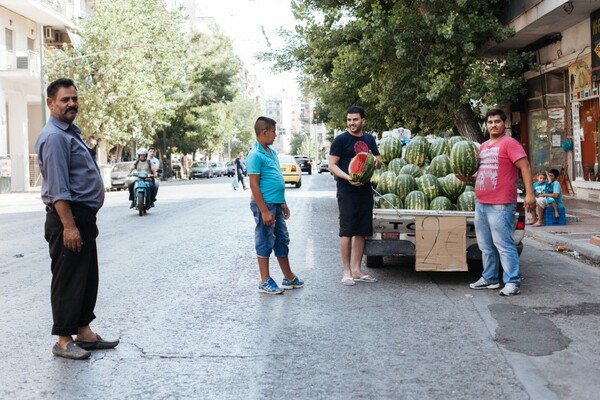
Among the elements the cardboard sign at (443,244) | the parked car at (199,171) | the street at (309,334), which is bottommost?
the street at (309,334)

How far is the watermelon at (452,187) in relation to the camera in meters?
8.59

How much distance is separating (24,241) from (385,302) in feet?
27.0

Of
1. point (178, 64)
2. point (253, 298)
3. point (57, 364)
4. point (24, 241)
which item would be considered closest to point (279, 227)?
point (253, 298)

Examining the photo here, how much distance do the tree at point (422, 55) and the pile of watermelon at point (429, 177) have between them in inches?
331

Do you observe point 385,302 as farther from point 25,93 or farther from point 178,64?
point 178,64

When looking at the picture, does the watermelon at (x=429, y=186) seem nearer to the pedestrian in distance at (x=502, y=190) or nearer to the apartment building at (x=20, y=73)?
the pedestrian in distance at (x=502, y=190)

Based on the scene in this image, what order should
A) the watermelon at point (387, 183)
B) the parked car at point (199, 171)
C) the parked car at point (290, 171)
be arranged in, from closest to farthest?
the watermelon at point (387, 183), the parked car at point (290, 171), the parked car at point (199, 171)

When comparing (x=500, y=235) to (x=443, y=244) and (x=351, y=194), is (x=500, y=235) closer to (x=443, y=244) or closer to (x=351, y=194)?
(x=443, y=244)

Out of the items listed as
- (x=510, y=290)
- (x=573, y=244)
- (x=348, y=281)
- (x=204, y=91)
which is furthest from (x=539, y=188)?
(x=204, y=91)

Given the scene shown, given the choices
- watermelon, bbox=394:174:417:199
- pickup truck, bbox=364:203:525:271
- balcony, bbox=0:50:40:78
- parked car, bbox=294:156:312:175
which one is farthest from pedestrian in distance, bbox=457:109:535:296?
parked car, bbox=294:156:312:175

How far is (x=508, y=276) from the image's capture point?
740 cm

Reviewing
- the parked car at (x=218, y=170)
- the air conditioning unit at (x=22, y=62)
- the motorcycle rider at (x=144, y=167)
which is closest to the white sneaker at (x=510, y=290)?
the motorcycle rider at (x=144, y=167)

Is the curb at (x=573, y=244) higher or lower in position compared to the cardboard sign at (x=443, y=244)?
lower

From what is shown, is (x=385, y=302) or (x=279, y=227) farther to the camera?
(x=279, y=227)
